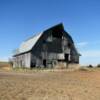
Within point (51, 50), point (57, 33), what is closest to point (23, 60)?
point (51, 50)

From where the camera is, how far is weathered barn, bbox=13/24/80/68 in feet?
160

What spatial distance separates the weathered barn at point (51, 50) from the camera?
48.6 metres

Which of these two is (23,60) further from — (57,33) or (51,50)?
(57,33)

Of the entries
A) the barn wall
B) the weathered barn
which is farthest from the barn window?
the barn wall

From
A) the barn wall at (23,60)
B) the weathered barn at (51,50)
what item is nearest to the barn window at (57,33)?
the weathered barn at (51,50)

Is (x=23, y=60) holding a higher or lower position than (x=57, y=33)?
lower

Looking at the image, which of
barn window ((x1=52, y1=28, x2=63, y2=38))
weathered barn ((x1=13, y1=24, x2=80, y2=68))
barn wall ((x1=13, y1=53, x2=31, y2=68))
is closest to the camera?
weathered barn ((x1=13, y1=24, x2=80, y2=68))

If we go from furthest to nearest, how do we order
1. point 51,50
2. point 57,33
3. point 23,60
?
point 23,60 < point 57,33 < point 51,50

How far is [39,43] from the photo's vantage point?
1917 inches

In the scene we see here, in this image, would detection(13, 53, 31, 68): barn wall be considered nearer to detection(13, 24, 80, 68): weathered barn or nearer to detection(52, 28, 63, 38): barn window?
detection(13, 24, 80, 68): weathered barn

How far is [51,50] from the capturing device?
5006 centimetres

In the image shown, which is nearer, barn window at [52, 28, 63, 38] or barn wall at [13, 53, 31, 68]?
barn wall at [13, 53, 31, 68]

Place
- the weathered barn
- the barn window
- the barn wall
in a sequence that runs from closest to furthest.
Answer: the weathered barn < the barn wall < the barn window

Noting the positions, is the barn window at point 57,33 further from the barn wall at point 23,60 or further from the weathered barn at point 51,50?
the barn wall at point 23,60
